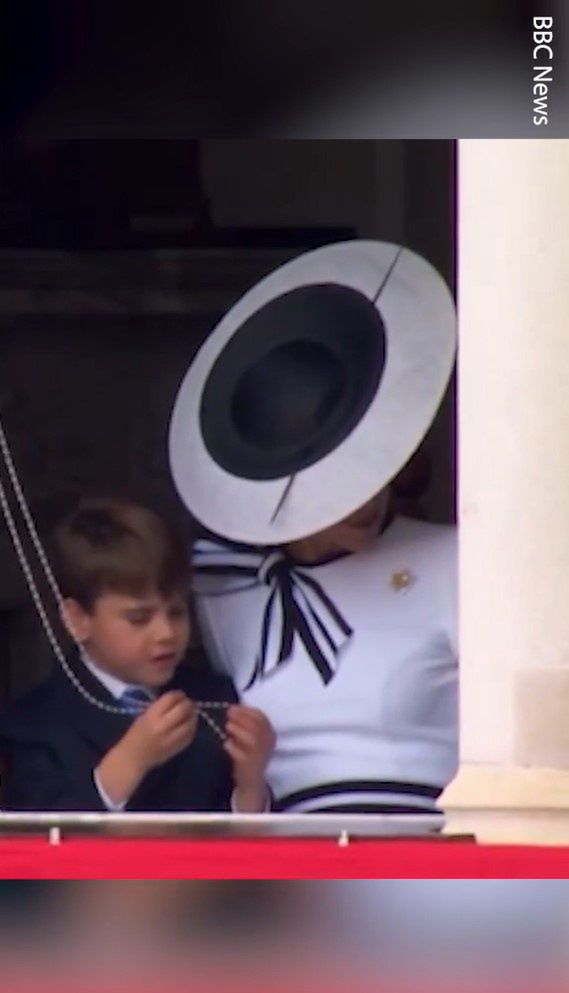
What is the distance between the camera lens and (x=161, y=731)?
498 cm

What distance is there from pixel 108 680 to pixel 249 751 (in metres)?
0.39

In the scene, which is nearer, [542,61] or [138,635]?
[542,61]

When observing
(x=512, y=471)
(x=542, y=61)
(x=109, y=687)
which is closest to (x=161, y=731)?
(x=109, y=687)

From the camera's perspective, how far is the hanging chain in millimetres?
4977

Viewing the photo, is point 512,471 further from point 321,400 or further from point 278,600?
point 278,600

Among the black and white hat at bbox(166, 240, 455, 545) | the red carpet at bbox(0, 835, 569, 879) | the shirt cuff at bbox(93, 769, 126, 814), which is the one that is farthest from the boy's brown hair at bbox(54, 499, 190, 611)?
the red carpet at bbox(0, 835, 569, 879)

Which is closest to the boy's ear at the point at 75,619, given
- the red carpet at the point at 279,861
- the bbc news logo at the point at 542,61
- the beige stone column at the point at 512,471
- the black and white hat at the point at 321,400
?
the black and white hat at the point at 321,400

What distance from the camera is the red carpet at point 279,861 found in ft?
15.7

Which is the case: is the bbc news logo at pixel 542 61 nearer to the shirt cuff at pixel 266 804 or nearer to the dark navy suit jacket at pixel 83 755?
the dark navy suit jacket at pixel 83 755

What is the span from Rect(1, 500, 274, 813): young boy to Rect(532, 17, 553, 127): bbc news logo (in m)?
1.38

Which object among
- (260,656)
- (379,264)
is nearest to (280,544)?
(260,656)

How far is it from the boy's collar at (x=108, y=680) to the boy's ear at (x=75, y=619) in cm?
4

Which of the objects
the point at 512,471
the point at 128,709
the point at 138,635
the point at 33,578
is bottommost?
the point at 128,709

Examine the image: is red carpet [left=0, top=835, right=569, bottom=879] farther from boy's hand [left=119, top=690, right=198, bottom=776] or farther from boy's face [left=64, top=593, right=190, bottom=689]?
boy's face [left=64, top=593, right=190, bottom=689]
